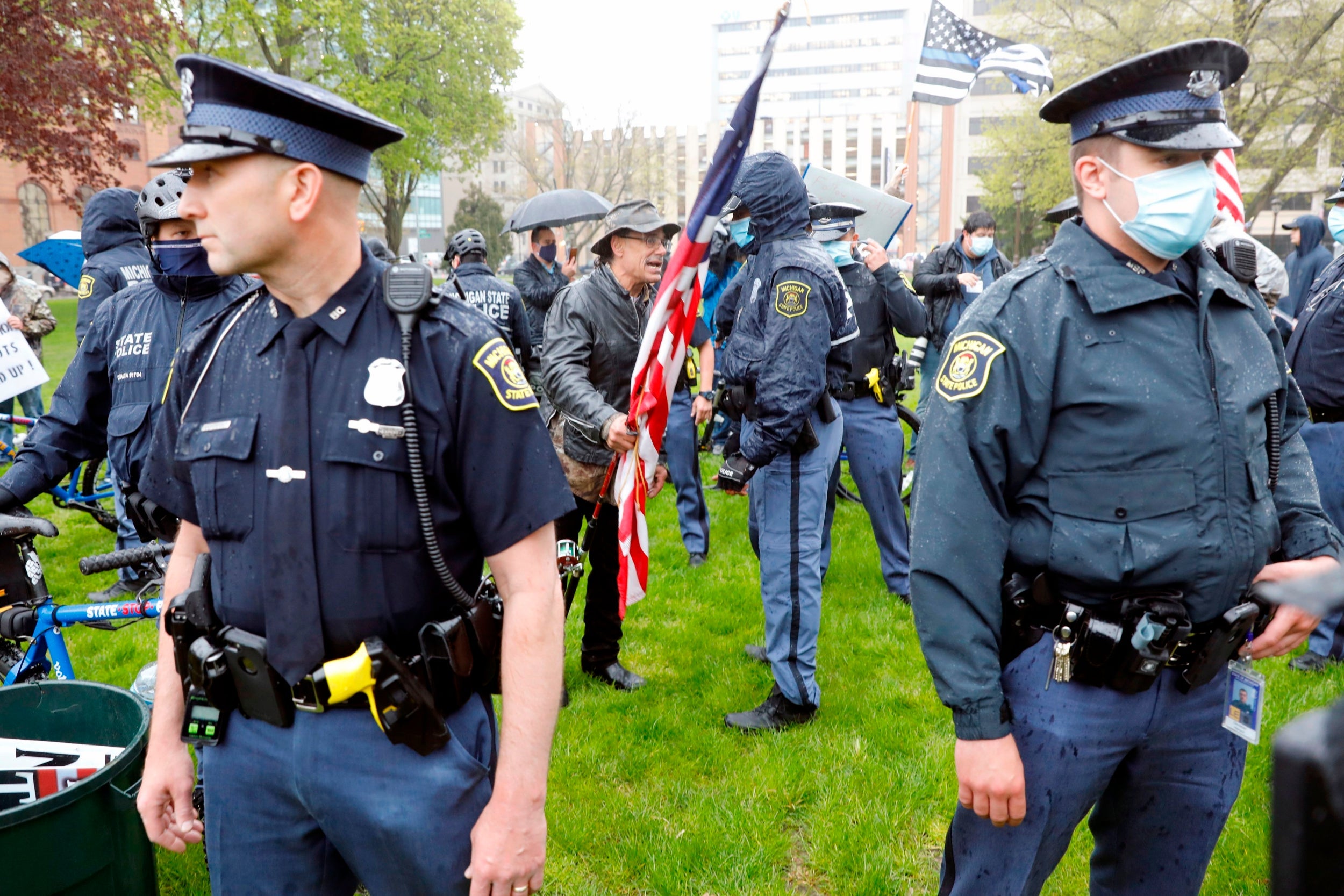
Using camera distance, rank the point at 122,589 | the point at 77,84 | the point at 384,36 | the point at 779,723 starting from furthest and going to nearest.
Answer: the point at 384,36, the point at 77,84, the point at 122,589, the point at 779,723

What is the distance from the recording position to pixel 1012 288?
209 cm

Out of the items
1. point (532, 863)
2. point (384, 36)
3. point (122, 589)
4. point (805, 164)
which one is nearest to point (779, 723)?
point (532, 863)

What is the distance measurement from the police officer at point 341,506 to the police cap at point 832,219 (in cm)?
438

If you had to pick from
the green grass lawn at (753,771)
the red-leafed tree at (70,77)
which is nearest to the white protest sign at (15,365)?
the green grass lawn at (753,771)

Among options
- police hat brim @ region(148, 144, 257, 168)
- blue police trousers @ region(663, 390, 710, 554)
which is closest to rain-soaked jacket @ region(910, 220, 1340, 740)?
police hat brim @ region(148, 144, 257, 168)

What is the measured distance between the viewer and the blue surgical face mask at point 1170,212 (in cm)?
204

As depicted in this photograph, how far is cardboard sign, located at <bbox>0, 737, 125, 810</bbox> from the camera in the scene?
2.79 m

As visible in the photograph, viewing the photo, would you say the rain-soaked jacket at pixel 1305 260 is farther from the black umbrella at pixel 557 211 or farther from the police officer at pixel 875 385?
the black umbrella at pixel 557 211

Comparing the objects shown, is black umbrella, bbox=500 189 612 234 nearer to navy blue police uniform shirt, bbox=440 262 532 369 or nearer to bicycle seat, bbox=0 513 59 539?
navy blue police uniform shirt, bbox=440 262 532 369

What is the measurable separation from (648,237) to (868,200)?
406 centimetres

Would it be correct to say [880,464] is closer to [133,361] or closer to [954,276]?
[954,276]

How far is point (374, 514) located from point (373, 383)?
0.25 metres

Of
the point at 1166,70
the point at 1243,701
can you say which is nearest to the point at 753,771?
the point at 1243,701

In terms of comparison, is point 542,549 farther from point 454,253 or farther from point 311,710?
point 454,253
